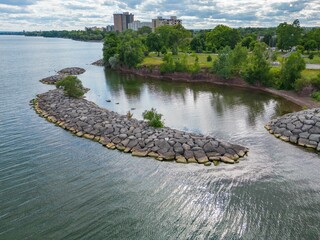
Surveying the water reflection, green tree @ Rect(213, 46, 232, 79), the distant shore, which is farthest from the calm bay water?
green tree @ Rect(213, 46, 232, 79)

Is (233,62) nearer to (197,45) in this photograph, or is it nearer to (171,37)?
(171,37)

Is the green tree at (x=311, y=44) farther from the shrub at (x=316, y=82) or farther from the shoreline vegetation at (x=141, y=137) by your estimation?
the shoreline vegetation at (x=141, y=137)

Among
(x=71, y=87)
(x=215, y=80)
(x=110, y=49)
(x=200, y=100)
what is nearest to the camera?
(x=71, y=87)

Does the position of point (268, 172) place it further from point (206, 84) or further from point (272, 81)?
point (206, 84)

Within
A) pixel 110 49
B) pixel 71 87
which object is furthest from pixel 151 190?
pixel 110 49

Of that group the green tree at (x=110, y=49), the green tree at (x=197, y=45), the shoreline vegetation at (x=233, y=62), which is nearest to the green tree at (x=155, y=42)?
the shoreline vegetation at (x=233, y=62)

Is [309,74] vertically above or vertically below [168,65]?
above

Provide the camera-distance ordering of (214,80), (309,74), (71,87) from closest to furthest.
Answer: (71,87) → (309,74) → (214,80)
